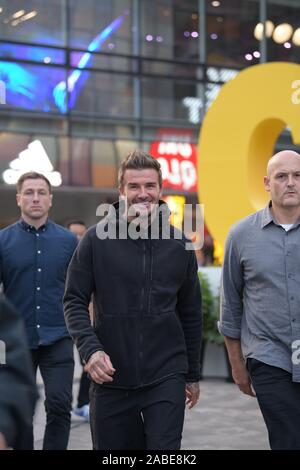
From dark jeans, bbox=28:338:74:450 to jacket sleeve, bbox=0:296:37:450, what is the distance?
380 cm

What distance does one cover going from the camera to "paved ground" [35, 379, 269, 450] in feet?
24.7

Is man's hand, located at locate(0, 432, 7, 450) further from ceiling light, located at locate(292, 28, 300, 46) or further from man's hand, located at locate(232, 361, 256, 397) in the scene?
ceiling light, located at locate(292, 28, 300, 46)

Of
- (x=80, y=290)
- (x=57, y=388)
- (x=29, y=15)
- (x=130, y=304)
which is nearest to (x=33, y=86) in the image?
(x=29, y=15)

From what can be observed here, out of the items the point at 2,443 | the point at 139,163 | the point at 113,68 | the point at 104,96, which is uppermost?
the point at 113,68

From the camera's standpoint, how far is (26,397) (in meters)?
2.18

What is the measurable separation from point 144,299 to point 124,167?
682mm

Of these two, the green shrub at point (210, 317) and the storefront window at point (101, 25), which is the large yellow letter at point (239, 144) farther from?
the storefront window at point (101, 25)

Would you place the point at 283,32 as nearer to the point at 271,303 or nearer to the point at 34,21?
the point at 34,21

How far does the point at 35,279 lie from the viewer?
6.25 metres

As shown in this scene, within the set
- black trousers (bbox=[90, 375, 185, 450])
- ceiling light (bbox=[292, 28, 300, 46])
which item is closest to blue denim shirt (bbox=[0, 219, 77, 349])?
black trousers (bbox=[90, 375, 185, 450])

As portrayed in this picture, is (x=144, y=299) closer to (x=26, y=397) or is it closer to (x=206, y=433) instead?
(x=26, y=397)

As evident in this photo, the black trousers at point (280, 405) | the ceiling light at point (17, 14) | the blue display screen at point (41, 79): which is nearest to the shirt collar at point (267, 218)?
the black trousers at point (280, 405)

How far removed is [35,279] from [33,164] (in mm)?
19208

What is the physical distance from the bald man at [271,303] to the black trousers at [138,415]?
1.47 feet
